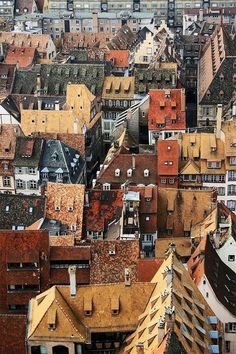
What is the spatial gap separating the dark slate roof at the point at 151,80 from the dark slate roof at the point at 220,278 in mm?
74919

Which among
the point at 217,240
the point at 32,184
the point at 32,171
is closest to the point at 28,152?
→ the point at 32,171

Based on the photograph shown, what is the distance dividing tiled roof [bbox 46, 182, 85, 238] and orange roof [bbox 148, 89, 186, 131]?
36.6 m

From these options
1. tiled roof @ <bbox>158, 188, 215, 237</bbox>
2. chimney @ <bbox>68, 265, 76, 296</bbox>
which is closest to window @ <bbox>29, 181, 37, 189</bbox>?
tiled roof @ <bbox>158, 188, 215, 237</bbox>

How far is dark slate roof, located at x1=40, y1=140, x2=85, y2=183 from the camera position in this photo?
12775 cm

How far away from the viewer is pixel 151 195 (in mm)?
110375

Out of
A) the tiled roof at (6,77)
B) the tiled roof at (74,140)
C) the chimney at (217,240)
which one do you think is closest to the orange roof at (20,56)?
the tiled roof at (6,77)

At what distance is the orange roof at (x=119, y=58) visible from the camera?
192000 mm

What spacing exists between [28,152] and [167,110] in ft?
103

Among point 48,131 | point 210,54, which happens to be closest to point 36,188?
point 48,131

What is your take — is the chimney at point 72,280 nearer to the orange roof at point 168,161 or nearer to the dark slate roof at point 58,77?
the orange roof at point 168,161

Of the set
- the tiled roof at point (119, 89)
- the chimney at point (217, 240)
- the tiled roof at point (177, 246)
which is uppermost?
the tiled roof at point (119, 89)

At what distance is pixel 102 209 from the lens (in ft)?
366

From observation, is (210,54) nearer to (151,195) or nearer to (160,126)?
(160,126)

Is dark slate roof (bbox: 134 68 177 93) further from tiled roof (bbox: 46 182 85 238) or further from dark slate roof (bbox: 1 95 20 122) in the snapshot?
tiled roof (bbox: 46 182 85 238)
